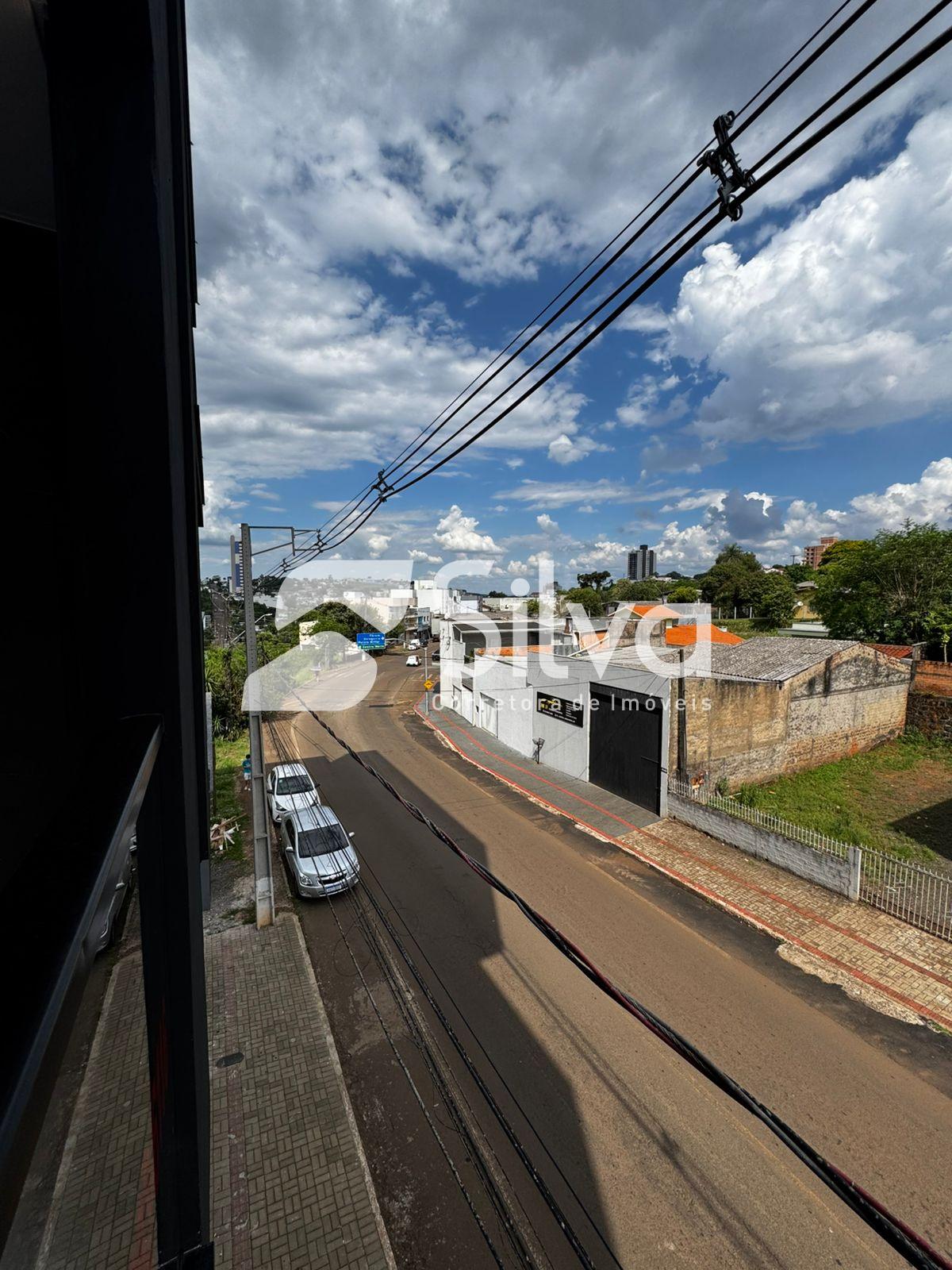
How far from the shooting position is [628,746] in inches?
619

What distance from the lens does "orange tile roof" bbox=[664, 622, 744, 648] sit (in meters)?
22.3

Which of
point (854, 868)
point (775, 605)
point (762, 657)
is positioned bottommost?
point (854, 868)

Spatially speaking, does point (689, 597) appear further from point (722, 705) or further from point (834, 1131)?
point (834, 1131)

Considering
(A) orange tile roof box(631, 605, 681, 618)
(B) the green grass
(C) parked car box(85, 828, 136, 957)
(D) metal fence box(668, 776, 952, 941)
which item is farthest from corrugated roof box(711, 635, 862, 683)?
(C) parked car box(85, 828, 136, 957)

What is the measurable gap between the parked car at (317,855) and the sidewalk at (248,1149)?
199 cm

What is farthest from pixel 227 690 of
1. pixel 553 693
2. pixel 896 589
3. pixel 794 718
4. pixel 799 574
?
pixel 799 574

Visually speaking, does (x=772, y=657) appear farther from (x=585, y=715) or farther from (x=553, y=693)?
(x=553, y=693)

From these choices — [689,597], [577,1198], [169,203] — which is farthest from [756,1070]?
[689,597]

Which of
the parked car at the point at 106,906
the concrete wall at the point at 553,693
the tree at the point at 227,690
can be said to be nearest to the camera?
the parked car at the point at 106,906

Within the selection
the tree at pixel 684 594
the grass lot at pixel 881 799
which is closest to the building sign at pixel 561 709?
the grass lot at pixel 881 799

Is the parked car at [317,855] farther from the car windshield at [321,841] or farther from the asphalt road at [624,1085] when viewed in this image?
the asphalt road at [624,1085]

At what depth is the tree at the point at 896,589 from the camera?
24797mm

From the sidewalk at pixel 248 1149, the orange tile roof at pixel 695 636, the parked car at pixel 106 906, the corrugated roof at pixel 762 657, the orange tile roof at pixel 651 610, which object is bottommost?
the sidewalk at pixel 248 1149

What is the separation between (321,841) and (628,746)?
824 cm
